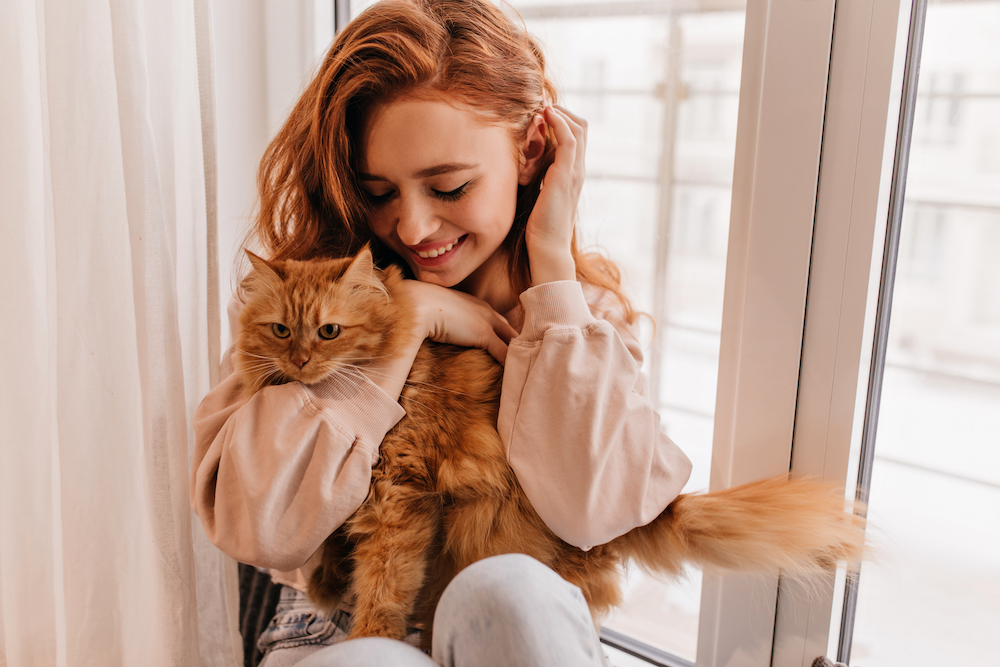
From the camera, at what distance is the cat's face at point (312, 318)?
91 cm

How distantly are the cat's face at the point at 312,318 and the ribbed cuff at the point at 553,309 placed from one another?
22 centimetres

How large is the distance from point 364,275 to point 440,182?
0.19 meters

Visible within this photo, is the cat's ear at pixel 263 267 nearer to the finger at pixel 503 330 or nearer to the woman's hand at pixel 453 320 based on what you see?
the woman's hand at pixel 453 320

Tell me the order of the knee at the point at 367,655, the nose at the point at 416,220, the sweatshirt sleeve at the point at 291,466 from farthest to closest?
the nose at the point at 416,220 < the sweatshirt sleeve at the point at 291,466 < the knee at the point at 367,655

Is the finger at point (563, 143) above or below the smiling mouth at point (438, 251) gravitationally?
above

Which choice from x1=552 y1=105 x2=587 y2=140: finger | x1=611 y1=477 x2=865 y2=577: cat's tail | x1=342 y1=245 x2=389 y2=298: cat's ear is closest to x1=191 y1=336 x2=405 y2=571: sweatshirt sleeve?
x1=342 y1=245 x2=389 y2=298: cat's ear

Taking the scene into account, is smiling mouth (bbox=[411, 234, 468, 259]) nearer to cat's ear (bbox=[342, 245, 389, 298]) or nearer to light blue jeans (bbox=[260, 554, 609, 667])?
cat's ear (bbox=[342, 245, 389, 298])

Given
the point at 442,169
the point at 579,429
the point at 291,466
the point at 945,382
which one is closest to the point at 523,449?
the point at 579,429

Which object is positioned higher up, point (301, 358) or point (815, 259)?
point (815, 259)

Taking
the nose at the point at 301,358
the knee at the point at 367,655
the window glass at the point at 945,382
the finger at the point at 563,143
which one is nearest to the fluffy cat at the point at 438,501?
the nose at the point at 301,358

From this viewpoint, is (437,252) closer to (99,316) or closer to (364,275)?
(364,275)

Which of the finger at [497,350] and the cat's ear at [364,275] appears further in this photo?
the finger at [497,350]

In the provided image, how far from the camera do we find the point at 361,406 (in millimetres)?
923

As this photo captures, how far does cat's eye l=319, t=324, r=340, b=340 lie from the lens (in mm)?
920
